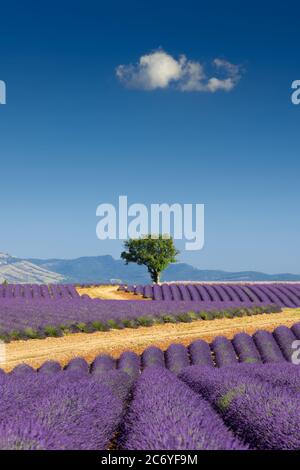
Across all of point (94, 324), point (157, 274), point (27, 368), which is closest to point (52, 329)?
point (94, 324)

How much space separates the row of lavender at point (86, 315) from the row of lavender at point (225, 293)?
7.35 m

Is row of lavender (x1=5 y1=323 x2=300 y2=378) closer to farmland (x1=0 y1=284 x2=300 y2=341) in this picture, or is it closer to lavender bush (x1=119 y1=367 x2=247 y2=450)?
farmland (x1=0 y1=284 x2=300 y2=341)

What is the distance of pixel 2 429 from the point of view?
363 centimetres

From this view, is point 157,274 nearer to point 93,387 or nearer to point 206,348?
point 206,348

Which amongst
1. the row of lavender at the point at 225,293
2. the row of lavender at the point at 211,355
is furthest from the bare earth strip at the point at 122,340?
the row of lavender at the point at 225,293

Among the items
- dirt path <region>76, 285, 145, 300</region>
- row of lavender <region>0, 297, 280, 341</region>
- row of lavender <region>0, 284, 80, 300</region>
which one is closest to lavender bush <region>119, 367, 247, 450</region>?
row of lavender <region>0, 297, 280, 341</region>

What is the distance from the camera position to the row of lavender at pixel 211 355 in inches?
557

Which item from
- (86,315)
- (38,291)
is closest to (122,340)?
(86,315)

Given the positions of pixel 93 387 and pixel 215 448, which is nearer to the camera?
pixel 215 448

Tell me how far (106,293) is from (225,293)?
997 cm

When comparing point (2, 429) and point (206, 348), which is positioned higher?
point (2, 429)

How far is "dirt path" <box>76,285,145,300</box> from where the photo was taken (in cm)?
3745

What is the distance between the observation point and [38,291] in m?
36.1

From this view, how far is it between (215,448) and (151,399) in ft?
6.58
